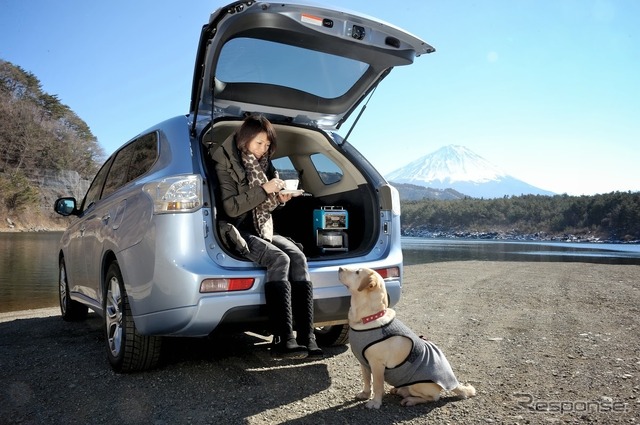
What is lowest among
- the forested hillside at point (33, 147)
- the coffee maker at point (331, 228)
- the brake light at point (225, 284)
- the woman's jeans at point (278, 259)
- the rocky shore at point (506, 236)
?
the rocky shore at point (506, 236)

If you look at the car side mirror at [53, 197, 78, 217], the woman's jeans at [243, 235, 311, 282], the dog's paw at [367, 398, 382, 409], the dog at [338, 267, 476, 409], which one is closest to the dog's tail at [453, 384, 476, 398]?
the dog at [338, 267, 476, 409]

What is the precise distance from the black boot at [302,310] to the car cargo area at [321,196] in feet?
1.86

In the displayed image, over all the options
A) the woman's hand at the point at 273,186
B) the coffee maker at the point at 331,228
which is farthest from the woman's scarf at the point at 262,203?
the coffee maker at the point at 331,228

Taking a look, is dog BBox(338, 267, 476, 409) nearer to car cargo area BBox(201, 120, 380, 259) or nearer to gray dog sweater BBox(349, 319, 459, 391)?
gray dog sweater BBox(349, 319, 459, 391)

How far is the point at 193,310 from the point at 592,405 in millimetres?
2437

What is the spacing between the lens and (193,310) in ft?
9.69

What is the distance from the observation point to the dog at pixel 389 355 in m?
2.90

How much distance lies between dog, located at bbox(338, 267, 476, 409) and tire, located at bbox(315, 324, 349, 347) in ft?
4.28

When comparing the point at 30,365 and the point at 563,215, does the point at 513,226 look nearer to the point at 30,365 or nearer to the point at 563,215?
the point at 563,215

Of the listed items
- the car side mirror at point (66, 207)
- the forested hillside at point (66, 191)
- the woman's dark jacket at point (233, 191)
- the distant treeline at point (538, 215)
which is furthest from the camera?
the distant treeline at point (538, 215)

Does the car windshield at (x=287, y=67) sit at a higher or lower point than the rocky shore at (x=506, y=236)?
higher

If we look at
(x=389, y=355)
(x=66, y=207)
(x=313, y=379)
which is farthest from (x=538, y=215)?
(x=389, y=355)

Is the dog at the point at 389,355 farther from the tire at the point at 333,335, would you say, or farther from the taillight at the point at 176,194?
the tire at the point at 333,335

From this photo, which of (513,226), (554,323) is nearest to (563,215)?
(513,226)
